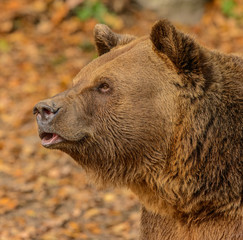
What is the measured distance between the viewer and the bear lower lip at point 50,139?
15.0 ft

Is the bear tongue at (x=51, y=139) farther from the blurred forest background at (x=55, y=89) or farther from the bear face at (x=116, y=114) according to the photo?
the blurred forest background at (x=55, y=89)

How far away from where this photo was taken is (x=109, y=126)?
Result: 463 centimetres

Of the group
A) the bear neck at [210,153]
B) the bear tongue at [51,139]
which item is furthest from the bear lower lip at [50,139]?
the bear neck at [210,153]

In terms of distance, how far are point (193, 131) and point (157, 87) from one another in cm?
46

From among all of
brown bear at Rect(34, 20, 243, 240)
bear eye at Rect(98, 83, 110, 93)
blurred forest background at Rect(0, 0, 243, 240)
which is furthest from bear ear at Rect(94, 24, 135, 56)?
blurred forest background at Rect(0, 0, 243, 240)

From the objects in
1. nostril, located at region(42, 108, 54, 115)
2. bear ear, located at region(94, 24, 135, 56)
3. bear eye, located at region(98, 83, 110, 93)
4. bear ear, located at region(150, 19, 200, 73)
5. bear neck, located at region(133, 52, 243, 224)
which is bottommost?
bear neck, located at region(133, 52, 243, 224)

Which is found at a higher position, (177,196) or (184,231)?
(177,196)

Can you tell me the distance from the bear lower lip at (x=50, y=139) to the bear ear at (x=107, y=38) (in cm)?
113

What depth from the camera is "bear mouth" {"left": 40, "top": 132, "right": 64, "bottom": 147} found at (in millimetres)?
4562

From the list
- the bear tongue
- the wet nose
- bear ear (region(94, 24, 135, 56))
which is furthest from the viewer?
bear ear (region(94, 24, 135, 56))

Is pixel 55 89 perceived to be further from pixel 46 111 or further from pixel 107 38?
pixel 46 111

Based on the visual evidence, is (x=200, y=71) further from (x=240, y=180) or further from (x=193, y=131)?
(x=240, y=180)

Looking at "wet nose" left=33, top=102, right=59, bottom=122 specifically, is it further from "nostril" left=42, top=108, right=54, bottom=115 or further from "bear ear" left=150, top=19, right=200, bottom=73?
"bear ear" left=150, top=19, right=200, bottom=73

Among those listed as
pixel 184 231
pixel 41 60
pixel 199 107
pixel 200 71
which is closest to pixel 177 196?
pixel 184 231
